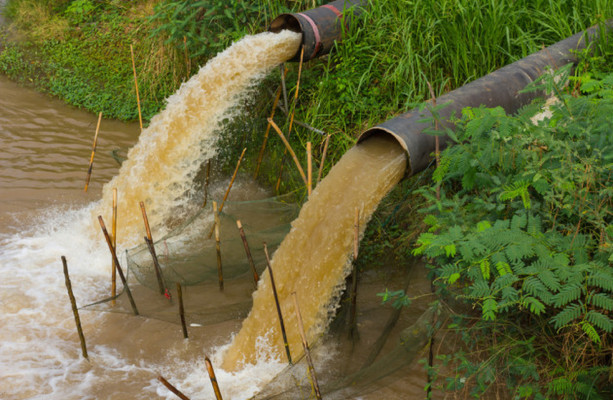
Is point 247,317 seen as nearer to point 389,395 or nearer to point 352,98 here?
point 389,395

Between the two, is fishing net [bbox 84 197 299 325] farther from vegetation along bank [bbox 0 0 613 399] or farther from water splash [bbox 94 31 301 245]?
water splash [bbox 94 31 301 245]

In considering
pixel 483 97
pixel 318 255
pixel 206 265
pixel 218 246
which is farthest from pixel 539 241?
pixel 206 265

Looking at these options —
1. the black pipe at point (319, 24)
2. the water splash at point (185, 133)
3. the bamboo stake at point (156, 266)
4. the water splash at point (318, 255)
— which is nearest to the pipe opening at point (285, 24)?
the black pipe at point (319, 24)

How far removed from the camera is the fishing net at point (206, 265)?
425 cm

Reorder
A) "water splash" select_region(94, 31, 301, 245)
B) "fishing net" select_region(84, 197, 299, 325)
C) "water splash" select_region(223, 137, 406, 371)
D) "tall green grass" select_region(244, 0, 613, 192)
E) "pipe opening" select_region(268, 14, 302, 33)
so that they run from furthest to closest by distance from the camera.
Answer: "pipe opening" select_region(268, 14, 302, 33)
"water splash" select_region(94, 31, 301, 245)
"tall green grass" select_region(244, 0, 613, 192)
"fishing net" select_region(84, 197, 299, 325)
"water splash" select_region(223, 137, 406, 371)

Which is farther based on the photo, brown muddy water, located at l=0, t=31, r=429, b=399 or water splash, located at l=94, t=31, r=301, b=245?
water splash, located at l=94, t=31, r=301, b=245

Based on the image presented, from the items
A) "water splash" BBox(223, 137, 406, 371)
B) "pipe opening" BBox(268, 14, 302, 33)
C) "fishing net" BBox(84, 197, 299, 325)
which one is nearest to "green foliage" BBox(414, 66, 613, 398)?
"water splash" BBox(223, 137, 406, 371)

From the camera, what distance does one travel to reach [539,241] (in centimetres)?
307

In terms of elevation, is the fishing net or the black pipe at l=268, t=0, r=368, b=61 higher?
the black pipe at l=268, t=0, r=368, b=61

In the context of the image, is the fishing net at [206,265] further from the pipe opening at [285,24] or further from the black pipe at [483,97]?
the pipe opening at [285,24]

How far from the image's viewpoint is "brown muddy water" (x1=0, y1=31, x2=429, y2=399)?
12.5ft

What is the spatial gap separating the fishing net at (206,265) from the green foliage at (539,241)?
1.36 m

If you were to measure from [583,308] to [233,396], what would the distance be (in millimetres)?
1910

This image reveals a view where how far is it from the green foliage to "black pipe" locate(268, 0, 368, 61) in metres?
2.43
